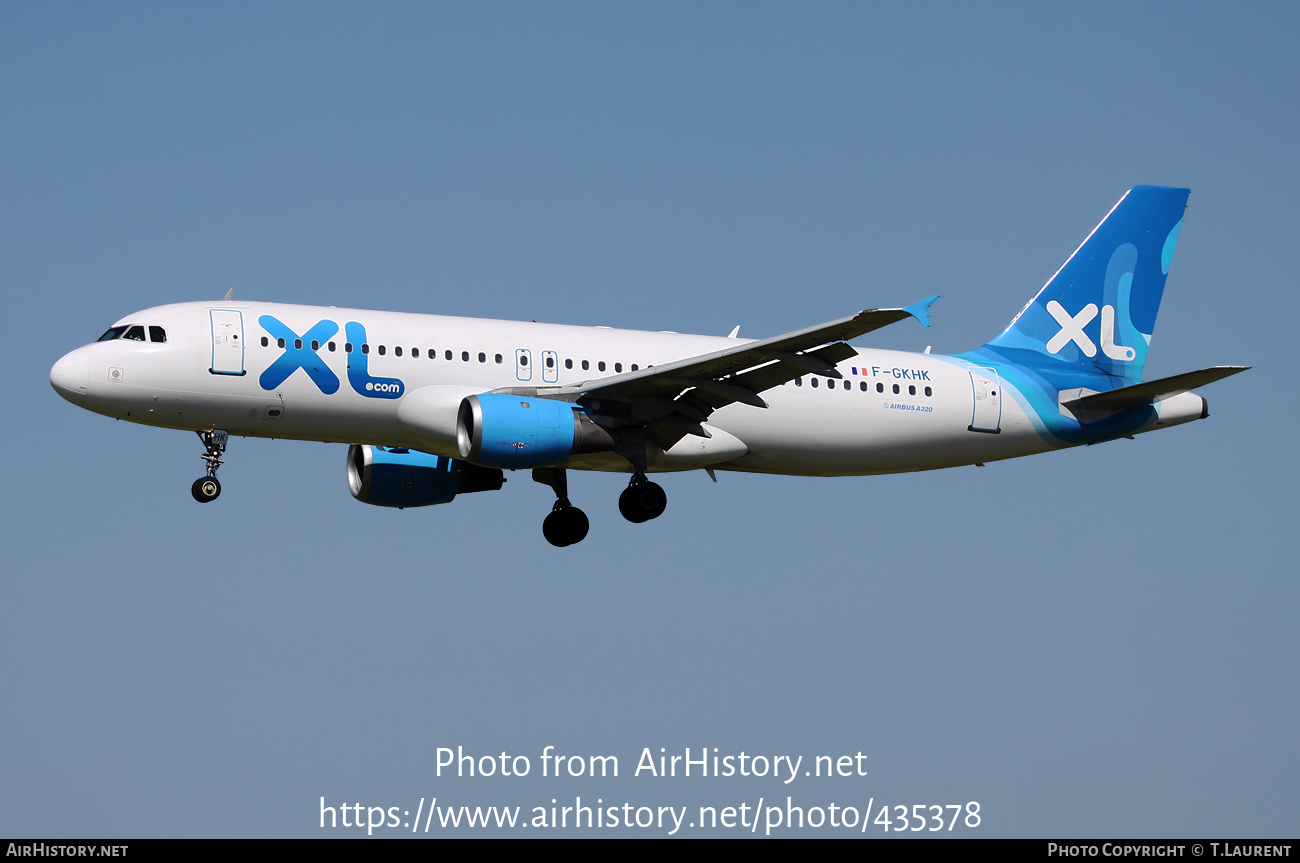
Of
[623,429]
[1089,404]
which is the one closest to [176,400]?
[623,429]

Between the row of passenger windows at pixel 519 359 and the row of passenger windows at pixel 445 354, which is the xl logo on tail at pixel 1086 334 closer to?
the row of passenger windows at pixel 519 359

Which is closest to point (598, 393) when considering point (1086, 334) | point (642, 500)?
→ point (642, 500)

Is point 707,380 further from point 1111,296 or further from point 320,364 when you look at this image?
point 1111,296

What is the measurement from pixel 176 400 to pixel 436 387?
5.03 m

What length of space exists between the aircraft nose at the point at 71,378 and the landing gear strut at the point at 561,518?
33.0ft

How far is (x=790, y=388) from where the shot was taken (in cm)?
3381

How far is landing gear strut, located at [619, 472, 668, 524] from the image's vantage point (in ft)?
109

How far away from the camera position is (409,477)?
35656 millimetres

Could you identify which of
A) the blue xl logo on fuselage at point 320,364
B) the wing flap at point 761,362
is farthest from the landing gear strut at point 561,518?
the blue xl logo on fuselage at point 320,364


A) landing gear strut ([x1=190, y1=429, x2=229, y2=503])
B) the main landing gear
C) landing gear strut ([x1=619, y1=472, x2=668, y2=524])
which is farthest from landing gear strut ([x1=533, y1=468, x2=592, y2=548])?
landing gear strut ([x1=190, y1=429, x2=229, y2=503])

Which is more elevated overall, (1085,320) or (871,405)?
(1085,320)

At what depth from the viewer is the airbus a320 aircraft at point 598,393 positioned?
30.2 metres

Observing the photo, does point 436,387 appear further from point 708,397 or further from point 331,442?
point 708,397

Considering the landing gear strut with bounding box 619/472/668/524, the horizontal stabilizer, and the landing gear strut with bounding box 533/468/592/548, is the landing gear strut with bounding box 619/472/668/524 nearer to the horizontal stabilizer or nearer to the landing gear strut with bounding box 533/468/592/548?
the landing gear strut with bounding box 533/468/592/548
